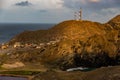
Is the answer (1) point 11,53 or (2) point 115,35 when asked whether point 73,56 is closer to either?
(2) point 115,35

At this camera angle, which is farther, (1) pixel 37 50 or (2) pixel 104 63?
(1) pixel 37 50

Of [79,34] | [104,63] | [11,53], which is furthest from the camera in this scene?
[79,34]

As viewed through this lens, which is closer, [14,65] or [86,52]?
[14,65]

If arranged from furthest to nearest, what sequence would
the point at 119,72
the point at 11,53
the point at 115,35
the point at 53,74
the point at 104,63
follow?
1. the point at 11,53
2. the point at 115,35
3. the point at 104,63
4. the point at 53,74
5. the point at 119,72

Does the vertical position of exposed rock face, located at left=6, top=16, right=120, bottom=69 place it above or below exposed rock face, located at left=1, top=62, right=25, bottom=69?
above

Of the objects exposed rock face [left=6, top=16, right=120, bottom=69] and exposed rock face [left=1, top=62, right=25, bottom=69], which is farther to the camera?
exposed rock face [left=6, top=16, right=120, bottom=69]

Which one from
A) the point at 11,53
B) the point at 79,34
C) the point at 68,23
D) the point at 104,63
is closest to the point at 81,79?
the point at 104,63

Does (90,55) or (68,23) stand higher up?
(68,23)

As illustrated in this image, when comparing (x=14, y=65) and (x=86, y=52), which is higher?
(x=86, y=52)

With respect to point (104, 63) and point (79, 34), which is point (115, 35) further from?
point (79, 34)

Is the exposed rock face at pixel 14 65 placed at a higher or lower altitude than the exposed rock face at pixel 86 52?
lower

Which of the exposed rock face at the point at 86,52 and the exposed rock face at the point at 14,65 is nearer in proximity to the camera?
the exposed rock face at the point at 14,65
